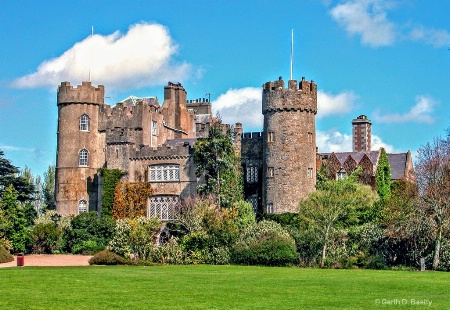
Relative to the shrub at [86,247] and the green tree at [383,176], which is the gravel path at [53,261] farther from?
the green tree at [383,176]

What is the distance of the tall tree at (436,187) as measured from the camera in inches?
1638

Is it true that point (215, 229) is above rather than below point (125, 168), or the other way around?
below

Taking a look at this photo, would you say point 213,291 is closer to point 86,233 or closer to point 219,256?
point 219,256

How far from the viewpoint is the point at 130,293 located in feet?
75.6

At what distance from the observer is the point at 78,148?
60938 mm

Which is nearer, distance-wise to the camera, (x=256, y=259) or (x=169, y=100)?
(x=256, y=259)

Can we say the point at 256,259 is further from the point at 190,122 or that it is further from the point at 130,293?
the point at 190,122

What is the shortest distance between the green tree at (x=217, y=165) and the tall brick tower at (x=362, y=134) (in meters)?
15.8

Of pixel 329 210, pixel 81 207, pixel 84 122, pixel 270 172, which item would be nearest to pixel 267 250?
pixel 329 210

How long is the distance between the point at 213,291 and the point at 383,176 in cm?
3795

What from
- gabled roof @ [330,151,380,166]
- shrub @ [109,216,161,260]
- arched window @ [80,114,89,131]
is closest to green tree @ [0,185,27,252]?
shrub @ [109,216,161,260]

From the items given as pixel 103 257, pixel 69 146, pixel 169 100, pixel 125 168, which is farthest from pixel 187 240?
pixel 169 100

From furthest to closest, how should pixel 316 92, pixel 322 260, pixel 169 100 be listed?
pixel 169 100, pixel 316 92, pixel 322 260

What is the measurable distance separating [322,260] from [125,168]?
72.3 feet
